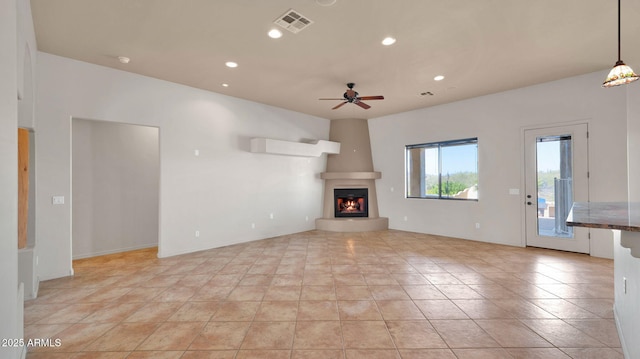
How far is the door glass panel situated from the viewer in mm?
5160

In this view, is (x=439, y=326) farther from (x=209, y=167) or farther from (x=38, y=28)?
(x=38, y=28)

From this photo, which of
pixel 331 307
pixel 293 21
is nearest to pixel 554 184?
pixel 331 307

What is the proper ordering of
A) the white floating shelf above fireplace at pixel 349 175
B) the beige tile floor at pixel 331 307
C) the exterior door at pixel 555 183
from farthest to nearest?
the white floating shelf above fireplace at pixel 349 175, the exterior door at pixel 555 183, the beige tile floor at pixel 331 307

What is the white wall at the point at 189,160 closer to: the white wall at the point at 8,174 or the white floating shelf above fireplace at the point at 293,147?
the white floating shelf above fireplace at the point at 293,147

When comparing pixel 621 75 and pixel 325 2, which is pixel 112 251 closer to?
pixel 325 2

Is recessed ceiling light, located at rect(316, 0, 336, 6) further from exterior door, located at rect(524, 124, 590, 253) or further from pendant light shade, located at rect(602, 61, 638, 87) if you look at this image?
exterior door, located at rect(524, 124, 590, 253)

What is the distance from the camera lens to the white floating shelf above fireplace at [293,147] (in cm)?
623

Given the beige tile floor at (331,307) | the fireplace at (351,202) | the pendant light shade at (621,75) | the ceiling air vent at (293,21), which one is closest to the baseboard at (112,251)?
the beige tile floor at (331,307)

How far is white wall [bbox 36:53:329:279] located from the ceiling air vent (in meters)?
3.06

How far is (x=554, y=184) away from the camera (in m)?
5.28

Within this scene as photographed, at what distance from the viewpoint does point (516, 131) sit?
568 centimetres

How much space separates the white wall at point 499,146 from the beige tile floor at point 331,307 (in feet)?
3.79

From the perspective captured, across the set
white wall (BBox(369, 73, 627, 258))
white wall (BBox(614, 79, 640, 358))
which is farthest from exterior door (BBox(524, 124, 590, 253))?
white wall (BBox(614, 79, 640, 358))

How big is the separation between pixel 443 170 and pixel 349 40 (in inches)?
180
